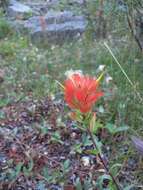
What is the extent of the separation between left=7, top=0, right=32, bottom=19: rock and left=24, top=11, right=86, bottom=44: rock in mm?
1035

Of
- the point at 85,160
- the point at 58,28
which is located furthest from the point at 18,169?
the point at 58,28

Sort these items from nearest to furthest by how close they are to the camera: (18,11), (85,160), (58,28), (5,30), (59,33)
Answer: (85,160) < (59,33) < (58,28) < (5,30) < (18,11)

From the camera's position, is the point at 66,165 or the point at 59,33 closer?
the point at 66,165

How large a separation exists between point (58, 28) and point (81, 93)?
5641mm

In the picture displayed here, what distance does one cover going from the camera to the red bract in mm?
1774

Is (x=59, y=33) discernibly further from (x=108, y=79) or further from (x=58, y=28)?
(x=108, y=79)

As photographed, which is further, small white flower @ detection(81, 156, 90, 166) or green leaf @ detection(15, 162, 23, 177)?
small white flower @ detection(81, 156, 90, 166)

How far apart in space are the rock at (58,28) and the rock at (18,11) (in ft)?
3.40

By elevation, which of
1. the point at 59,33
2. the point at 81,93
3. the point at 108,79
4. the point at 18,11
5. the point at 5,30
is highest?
the point at 81,93

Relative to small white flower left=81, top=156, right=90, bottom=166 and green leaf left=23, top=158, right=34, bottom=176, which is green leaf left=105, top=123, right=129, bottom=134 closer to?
small white flower left=81, top=156, right=90, bottom=166

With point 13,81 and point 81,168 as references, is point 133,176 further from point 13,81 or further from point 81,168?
point 13,81

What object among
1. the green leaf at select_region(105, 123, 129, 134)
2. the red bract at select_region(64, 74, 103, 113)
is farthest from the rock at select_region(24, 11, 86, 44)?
the red bract at select_region(64, 74, 103, 113)

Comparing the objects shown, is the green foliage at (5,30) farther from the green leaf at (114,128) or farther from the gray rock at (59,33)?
the green leaf at (114,128)

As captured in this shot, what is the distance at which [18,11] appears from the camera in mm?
9648
